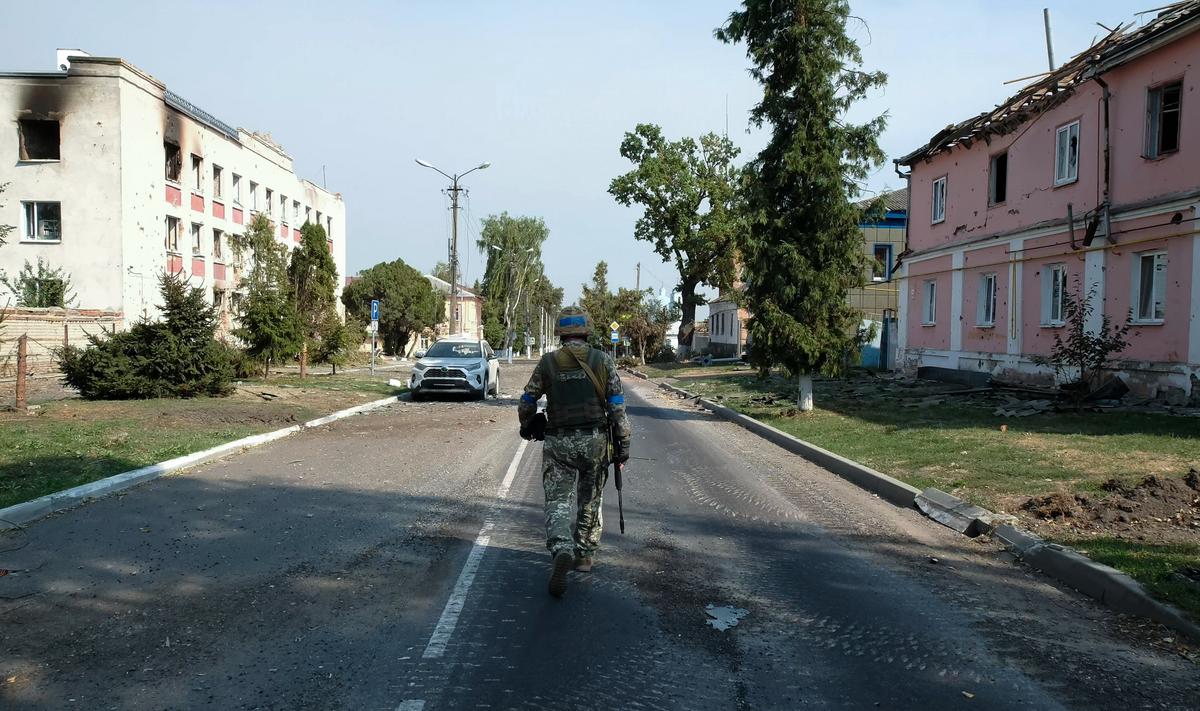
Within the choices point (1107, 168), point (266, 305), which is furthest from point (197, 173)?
point (1107, 168)

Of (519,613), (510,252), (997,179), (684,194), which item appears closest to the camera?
(519,613)

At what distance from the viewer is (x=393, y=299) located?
57719mm

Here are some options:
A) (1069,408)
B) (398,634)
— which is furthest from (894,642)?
(1069,408)

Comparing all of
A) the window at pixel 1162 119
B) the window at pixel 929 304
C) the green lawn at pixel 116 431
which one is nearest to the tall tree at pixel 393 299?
the green lawn at pixel 116 431

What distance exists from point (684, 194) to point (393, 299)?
2183 centimetres

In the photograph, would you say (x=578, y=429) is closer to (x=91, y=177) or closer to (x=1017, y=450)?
(x=1017, y=450)

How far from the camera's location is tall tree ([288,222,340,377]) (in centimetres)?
2531

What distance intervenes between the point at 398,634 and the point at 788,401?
1731 centimetres

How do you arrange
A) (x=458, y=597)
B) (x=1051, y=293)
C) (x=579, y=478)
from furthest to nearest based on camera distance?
(x=1051, y=293) → (x=579, y=478) → (x=458, y=597)

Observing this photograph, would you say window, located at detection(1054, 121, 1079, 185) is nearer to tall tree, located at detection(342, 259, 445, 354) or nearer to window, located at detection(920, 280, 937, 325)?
window, located at detection(920, 280, 937, 325)

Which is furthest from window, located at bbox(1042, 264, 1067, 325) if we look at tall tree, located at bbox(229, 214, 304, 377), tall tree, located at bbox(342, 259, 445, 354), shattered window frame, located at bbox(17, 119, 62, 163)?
tall tree, located at bbox(342, 259, 445, 354)

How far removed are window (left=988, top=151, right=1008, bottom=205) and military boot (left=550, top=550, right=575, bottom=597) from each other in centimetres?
1929

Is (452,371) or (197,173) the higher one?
(197,173)

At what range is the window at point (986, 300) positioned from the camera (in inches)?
849
